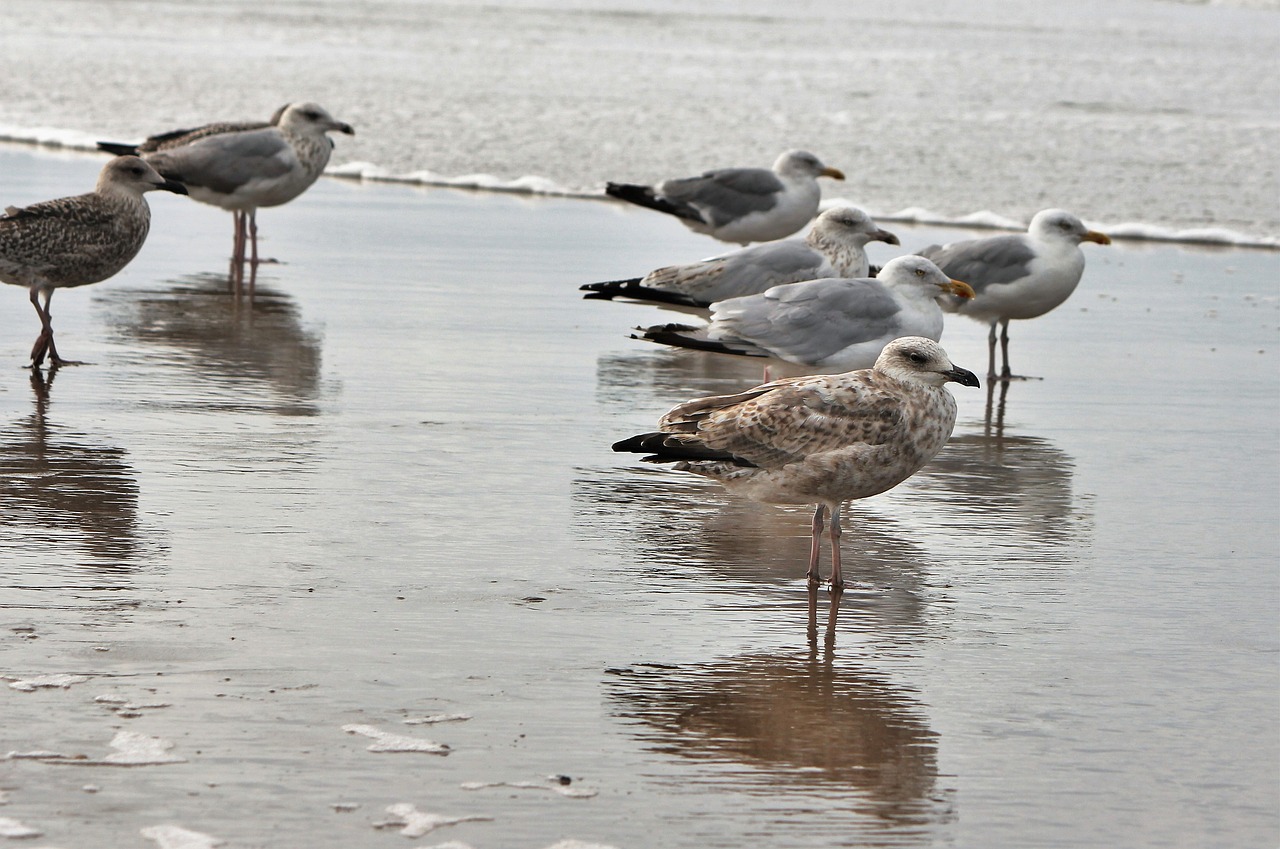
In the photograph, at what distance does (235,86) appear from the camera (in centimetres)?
2647

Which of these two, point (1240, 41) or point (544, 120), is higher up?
point (1240, 41)

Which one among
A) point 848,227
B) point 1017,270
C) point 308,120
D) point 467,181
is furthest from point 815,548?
point 467,181

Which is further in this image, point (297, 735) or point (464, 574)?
point (464, 574)

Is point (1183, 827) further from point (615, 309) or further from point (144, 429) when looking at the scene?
point (615, 309)

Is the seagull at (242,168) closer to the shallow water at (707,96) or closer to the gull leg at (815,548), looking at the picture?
the shallow water at (707,96)

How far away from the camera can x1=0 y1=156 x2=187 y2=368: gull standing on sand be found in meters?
9.52

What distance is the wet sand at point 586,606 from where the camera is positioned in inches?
171

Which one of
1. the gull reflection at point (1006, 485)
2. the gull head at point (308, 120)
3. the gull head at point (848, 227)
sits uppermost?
the gull head at point (308, 120)

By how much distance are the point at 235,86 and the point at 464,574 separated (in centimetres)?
2164

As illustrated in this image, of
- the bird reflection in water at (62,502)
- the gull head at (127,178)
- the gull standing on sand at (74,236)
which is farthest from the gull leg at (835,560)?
the gull head at (127,178)

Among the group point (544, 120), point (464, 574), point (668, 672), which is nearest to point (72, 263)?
point (464, 574)

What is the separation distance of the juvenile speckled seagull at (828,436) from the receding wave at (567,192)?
1093cm

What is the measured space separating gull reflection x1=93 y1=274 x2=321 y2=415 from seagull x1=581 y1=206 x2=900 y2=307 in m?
1.72

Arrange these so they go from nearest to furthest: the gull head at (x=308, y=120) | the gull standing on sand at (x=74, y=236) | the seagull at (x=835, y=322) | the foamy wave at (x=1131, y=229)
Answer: the seagull at (x=835, y=322) → the gull standing on sand at (x=74, y=236) → the gull head at (x=308, y=120) → the foamy wave at (x=1131, y=229)
